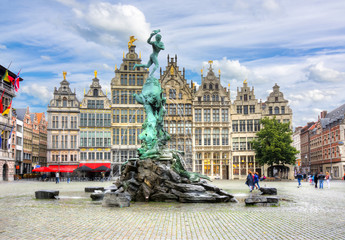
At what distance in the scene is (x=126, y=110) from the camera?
68750mm

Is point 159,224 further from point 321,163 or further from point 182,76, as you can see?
point 321,163

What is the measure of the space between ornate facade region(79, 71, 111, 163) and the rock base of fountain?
4697 centimetres

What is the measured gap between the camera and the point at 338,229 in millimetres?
11336

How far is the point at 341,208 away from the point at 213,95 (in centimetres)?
5368

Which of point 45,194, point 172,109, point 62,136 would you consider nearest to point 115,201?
point 45,194

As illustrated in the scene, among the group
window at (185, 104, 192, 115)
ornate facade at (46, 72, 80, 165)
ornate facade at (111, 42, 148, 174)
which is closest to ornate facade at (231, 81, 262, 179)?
window at (185, 104, 192, 115)

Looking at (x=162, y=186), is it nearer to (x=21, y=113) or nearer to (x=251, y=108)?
(x=251, y=108)

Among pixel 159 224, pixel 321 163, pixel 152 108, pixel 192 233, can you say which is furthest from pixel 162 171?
pixel 321 163

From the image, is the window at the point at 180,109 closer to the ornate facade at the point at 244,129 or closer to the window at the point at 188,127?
the window at the point at 188,127

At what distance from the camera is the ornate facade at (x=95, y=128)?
67.8 metres

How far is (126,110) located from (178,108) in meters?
9.36

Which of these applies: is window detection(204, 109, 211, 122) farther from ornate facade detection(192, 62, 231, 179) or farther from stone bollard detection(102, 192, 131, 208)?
stone bollard detection(102, 192, 131, 208)

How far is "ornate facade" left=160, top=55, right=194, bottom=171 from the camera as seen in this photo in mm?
68750

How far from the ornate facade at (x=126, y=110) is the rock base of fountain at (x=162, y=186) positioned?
46.3 meters
